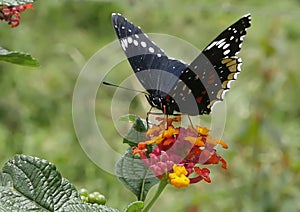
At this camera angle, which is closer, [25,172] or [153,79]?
[25,172]

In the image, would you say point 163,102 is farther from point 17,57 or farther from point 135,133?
point 17,57

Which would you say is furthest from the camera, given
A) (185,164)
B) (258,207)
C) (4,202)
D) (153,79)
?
(258,207)

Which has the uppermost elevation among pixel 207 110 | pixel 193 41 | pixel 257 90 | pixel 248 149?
A: pixel 193 41

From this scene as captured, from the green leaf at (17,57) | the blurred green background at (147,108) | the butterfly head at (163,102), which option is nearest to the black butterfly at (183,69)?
the butterfly head at (163,102)

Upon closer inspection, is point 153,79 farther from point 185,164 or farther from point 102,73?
point 102,73

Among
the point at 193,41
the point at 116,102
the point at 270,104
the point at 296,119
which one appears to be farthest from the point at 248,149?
the point at 193,41

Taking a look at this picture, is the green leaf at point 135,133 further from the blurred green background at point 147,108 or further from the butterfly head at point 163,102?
the blurred green background at point 147,108

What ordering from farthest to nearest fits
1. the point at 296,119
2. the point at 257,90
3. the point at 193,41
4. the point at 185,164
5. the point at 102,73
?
the point at 193,41 → the point at 296,119 → the point at 102,73 → the point at 257,90 → the point at 185,164
